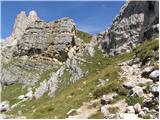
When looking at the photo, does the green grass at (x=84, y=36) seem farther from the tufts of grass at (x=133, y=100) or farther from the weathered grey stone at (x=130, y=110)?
the weathered grey stone at (x=130, y=110)

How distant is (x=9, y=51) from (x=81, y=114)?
82.1 m

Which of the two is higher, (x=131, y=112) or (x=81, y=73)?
(x=81, y=73)

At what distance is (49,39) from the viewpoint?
106750mm

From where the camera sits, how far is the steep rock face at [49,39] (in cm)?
10444

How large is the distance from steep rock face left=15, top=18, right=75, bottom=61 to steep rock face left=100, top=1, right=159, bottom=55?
1131 centimetres

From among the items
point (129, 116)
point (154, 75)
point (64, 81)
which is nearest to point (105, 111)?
point (129, 116)

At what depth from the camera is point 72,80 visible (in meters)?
69.9

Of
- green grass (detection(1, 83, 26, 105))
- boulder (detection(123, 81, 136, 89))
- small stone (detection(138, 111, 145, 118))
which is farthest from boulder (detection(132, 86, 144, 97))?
green grass (detection(1, 83, 26, 105))

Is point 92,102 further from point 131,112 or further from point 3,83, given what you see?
point 3,83

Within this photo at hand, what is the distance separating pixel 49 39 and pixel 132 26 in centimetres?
2286

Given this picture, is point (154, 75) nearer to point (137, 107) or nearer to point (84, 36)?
point (137, 107)

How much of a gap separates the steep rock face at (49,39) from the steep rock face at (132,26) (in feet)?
37.1

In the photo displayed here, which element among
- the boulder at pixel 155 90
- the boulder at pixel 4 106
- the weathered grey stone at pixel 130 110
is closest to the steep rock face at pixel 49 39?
the boulder at pixel 4 106

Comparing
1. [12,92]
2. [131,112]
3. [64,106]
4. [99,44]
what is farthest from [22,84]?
[131,112]
